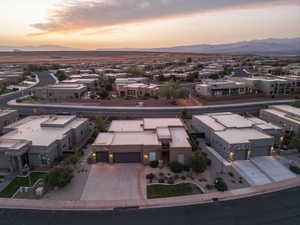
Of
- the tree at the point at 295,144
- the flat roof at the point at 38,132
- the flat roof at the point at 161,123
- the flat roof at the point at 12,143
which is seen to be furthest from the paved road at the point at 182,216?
the flat roof at the point at 161,123

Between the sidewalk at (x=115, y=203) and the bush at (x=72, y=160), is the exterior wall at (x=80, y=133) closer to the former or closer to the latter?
the bush at (x=72, y=160)

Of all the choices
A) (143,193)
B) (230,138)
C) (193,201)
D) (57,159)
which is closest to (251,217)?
(193,201)

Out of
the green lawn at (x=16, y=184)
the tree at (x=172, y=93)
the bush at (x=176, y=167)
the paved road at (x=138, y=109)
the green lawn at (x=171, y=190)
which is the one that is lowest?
the green lawn at (x=171, y=190)

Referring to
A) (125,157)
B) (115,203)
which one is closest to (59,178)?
(115,203)

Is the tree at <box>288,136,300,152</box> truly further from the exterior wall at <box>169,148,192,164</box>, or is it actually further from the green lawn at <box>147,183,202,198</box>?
the green lawn at <box>147,183,202,198</box>

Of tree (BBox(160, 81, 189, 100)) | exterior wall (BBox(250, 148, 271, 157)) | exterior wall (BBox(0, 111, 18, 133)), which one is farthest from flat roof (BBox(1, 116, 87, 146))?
exterior wall (BBox(250, 148, 271, 157))

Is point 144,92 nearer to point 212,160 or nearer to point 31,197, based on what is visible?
point 212,160
